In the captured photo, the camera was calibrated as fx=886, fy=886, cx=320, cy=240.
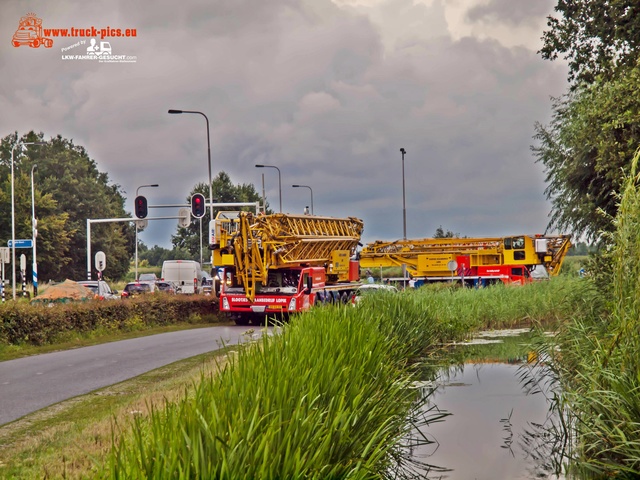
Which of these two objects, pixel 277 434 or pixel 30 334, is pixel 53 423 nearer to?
pixel 277 434

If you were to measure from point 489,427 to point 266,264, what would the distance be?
18.4 m

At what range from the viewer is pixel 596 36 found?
18.2 metres

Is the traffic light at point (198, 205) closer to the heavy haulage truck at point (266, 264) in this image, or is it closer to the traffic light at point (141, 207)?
the traffic light at point (141, 207)

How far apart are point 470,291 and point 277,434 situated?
74.2 ft

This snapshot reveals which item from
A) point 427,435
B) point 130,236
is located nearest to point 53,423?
point 427,435

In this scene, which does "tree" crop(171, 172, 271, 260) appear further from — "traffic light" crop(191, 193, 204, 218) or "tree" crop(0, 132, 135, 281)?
"traffic light" crop(191, 193, 204, 218)

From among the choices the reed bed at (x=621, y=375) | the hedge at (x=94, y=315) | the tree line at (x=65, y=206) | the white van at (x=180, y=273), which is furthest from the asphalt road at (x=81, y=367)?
the tree line at (x=65, y=206)

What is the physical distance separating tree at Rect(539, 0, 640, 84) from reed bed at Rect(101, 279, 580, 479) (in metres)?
8.30

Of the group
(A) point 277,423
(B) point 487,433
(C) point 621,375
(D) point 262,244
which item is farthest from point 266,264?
(A) point 277,423

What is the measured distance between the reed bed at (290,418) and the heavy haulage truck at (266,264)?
16.7 m

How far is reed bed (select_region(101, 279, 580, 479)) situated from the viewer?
15.5 feet

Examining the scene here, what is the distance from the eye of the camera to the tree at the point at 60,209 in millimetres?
74812

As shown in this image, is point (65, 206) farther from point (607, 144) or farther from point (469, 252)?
point (607, 144)

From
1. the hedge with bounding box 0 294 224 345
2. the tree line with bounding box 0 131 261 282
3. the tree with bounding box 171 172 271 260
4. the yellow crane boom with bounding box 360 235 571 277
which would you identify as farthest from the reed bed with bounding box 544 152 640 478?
the tree with bounding box 171 172 271 260
